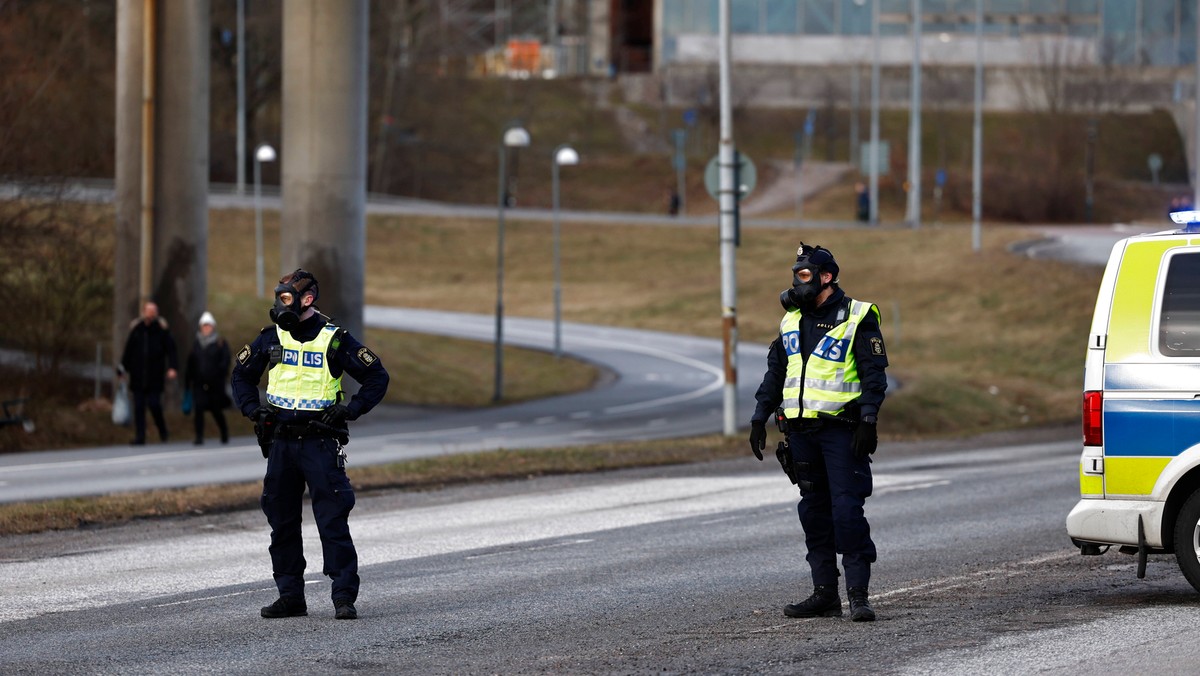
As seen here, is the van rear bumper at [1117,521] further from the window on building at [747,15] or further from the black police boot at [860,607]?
the window on building at [747,15]

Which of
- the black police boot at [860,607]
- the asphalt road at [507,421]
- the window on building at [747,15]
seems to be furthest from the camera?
the window on building at [747,15]

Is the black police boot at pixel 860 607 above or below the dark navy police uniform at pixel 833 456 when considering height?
below

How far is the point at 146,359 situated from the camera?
24.4 m

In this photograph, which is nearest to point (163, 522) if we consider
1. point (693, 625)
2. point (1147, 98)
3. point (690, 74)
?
point (693, 625)

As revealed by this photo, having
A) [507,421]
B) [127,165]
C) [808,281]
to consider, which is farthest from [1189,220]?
[127,165]

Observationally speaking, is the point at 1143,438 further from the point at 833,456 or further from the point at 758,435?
the point at 758,435

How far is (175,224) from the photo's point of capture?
2914 centimetres

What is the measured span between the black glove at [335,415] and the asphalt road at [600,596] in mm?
1094

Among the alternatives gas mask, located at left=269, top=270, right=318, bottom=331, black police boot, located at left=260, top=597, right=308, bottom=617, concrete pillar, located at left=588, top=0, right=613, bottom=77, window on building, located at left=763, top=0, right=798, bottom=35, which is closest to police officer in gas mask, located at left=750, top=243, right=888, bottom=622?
gas mask, located at left=269, top=270, right=318, bottom=331

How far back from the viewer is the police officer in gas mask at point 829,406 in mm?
9117

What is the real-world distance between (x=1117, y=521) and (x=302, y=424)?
4483 millimetres

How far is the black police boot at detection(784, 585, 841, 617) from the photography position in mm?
9430

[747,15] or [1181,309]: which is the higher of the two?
[747,15]

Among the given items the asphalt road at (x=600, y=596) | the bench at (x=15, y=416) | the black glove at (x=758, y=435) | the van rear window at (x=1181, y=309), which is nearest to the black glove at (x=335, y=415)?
the asphalt road at (x=600, y=596)
